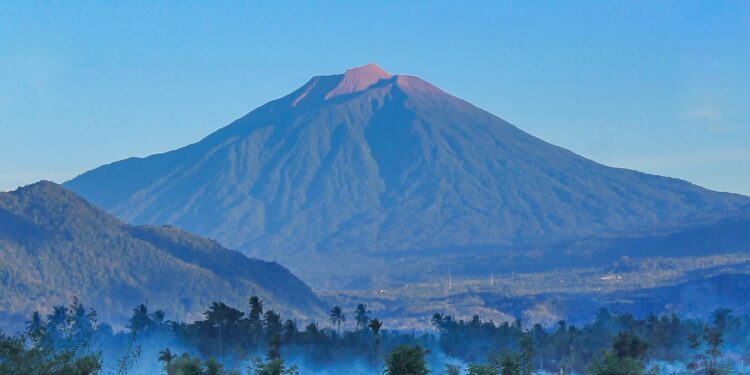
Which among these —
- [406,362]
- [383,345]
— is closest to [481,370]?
[406,362]

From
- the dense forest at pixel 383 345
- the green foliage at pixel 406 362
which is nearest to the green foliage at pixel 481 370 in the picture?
the green foliage at pixel 406 362

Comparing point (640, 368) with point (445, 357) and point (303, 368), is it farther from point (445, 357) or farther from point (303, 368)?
point (445, 357)

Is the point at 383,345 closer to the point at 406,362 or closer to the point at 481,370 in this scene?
the point at 481,370

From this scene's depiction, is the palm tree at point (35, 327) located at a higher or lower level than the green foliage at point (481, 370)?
higher

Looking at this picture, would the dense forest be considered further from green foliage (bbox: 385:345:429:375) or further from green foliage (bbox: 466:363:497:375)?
green foliage (bbox: 385:345:429:375)

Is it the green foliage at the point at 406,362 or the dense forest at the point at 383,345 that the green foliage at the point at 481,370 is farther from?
the dense forest at the point at 383,345

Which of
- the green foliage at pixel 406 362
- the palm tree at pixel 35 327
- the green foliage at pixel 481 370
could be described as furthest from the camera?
the green foliage at pixel 481 370

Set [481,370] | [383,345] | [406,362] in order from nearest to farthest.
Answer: [406,362] → [481,370] → [383,345]

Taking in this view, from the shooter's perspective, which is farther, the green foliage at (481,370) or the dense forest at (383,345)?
the dense forest at (383,345)

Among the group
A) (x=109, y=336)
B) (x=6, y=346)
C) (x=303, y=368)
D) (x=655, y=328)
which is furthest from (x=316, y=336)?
(x=6, y=346)

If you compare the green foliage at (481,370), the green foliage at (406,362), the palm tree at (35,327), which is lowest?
the green foliage at (481,370)
